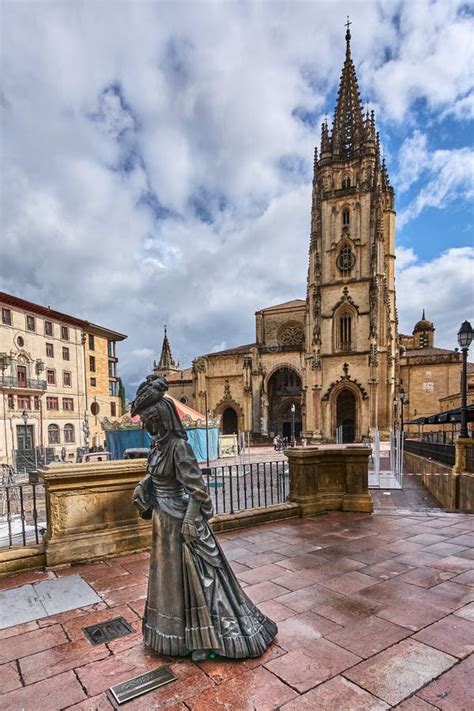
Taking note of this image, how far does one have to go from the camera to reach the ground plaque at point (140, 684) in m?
2.52

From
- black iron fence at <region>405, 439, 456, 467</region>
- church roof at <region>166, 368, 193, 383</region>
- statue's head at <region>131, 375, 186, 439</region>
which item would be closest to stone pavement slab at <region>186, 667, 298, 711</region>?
statue's head at <region>131, 375, 186, 439</region>

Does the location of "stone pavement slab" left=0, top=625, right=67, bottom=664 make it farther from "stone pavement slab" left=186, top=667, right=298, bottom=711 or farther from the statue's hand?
the statue's hand

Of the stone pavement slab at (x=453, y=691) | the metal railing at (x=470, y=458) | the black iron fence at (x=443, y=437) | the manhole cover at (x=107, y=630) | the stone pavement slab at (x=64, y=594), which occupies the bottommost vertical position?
the black iron fence at (x=443, y=437)

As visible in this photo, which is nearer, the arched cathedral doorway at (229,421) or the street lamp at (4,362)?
the street lamp at (4,362)

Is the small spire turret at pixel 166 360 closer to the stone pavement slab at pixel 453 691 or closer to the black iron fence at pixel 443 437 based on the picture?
the black iron fence at pixel 443 437

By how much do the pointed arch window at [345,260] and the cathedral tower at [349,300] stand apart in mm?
92

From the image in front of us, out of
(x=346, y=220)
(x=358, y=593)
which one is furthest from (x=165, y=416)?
(x=346, y=220)

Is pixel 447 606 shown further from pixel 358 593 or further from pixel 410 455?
pixel 410 455

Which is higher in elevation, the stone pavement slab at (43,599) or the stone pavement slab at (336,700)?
the stone pavement slab at (336,700)

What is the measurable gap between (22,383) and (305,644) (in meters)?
36.4

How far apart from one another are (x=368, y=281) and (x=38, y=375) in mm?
31277

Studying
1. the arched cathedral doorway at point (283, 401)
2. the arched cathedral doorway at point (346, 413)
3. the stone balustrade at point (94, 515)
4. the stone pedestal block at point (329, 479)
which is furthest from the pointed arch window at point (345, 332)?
the stone balustrade at point (94, 515)

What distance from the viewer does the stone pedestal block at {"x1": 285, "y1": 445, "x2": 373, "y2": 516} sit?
6965mm

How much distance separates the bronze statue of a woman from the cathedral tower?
33.0m
